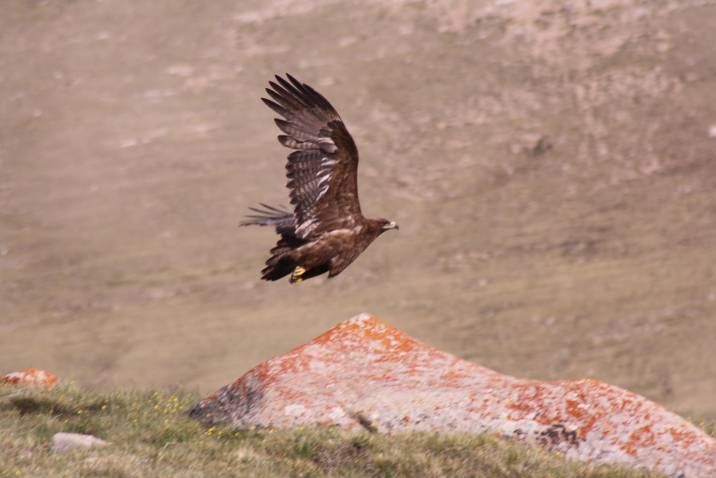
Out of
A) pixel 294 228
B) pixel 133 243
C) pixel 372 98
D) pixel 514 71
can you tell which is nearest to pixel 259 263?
pixel 133 243

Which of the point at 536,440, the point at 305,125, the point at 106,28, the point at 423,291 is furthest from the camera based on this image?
the point at 106,28

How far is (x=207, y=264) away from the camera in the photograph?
76250 mm

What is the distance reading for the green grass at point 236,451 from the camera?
1134 centimetres

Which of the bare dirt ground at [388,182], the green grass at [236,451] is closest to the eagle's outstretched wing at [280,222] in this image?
the green grass at [236,451]

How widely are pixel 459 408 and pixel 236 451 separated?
9.00ft

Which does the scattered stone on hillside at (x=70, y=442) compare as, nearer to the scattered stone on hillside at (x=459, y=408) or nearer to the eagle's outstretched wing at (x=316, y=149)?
the scattered stone on hillside at (x=459, y=408)

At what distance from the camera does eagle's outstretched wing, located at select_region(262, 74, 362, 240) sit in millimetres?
14422

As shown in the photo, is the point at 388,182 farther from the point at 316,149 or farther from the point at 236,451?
the point at 236,451

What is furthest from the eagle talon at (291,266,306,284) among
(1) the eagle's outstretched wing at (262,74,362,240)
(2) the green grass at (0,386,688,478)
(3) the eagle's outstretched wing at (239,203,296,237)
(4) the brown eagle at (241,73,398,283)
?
(2) the green grass at (0,386,688,478)

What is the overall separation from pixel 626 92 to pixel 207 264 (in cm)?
3416

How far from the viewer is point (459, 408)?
13.7m

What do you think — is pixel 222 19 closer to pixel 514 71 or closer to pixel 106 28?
pixel 106 28

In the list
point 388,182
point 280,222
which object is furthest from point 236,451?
point 388,182

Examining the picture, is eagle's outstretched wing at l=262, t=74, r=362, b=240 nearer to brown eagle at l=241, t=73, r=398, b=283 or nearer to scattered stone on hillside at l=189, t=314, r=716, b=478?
brown eagle at l=241, t=73, r=398, b=283
